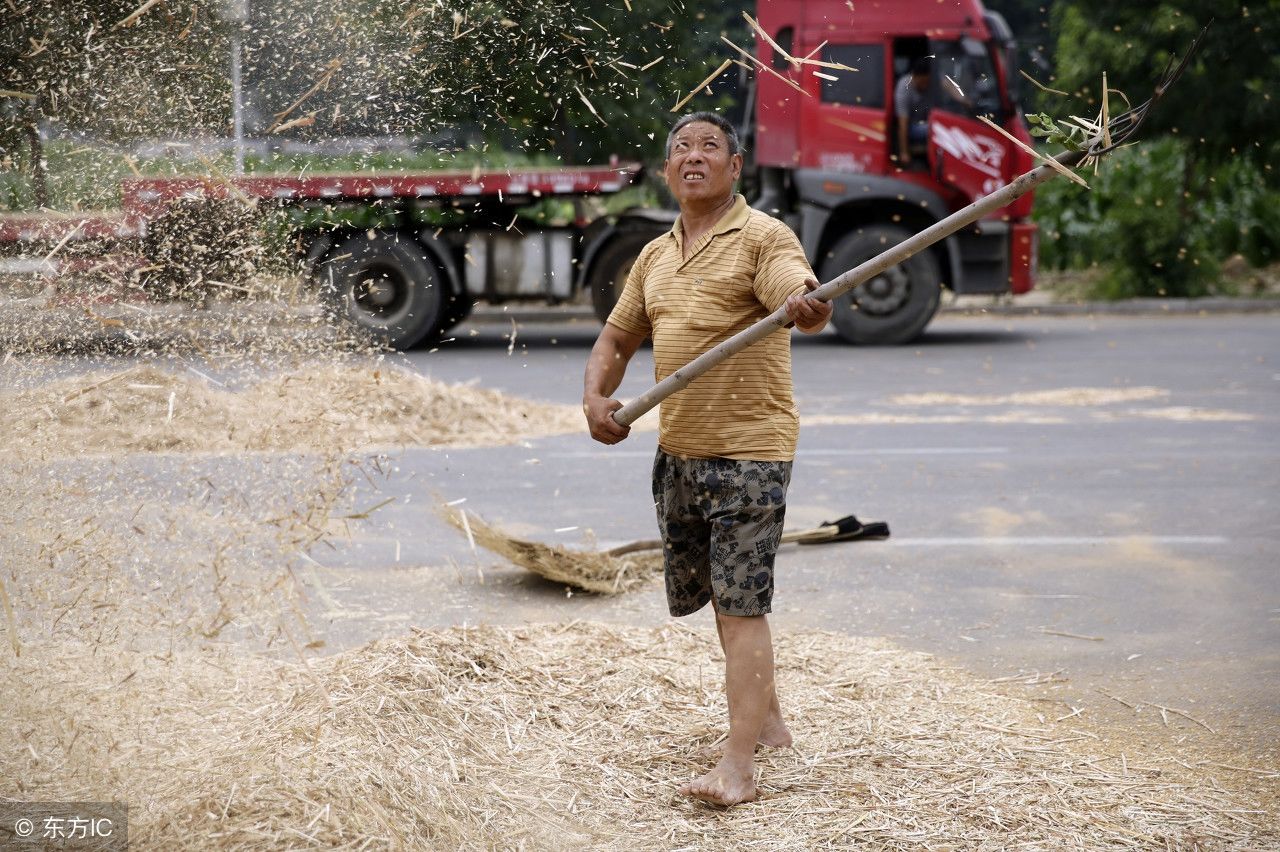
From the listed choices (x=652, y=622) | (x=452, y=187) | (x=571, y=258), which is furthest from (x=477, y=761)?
(x=571, y=258)

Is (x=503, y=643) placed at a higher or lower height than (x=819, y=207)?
lower

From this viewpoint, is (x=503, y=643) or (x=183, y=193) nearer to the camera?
(x=503, y=643)

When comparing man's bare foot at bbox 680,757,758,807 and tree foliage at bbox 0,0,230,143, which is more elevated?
tree foliage at bbox 0,0,230,143

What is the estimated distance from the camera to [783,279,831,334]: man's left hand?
10.5ft

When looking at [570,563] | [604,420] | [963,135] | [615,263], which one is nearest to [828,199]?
[963,135]

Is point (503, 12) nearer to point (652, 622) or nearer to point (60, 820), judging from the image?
point (652, 622)

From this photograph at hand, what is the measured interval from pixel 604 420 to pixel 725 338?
39 cm

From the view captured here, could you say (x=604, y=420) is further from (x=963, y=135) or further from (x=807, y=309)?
(x=963, y=135)

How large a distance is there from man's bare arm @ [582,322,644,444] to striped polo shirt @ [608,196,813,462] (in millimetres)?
144

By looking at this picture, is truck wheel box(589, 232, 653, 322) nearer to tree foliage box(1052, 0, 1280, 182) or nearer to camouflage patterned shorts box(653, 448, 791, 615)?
tree foliage box(1052, 0, 1280, 182)

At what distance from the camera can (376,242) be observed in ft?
44.9

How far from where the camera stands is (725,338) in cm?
352

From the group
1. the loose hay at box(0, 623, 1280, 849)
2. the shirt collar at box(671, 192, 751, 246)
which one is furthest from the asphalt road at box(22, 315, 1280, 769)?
the shirt collar at box(671, 192, 751, 246)

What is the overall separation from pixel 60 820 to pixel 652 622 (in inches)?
90.4
